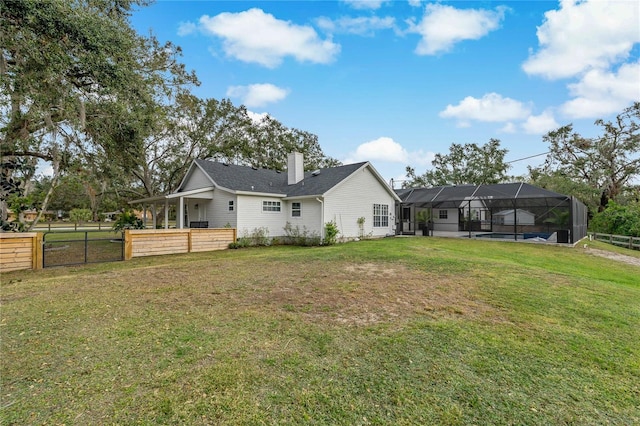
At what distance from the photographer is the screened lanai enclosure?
56.3 ft

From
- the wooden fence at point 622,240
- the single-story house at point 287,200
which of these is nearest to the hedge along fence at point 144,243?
the single-story house at point 287,200

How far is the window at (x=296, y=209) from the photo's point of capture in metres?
16.4

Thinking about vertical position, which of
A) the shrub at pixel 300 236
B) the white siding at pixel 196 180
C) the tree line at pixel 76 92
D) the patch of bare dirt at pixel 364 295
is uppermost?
the tree line at pixel 76 92

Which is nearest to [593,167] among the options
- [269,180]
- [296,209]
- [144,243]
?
[296,209]

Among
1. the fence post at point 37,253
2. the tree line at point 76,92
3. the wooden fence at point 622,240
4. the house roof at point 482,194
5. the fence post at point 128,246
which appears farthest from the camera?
the wooden fence at point 622,240

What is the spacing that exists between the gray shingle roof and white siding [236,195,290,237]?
1.85 feet

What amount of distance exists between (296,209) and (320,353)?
528 inches

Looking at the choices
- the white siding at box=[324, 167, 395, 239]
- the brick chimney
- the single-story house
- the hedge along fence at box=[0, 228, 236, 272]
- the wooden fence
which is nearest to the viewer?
the hedge along fence at box=[0, 228, 236, 272]

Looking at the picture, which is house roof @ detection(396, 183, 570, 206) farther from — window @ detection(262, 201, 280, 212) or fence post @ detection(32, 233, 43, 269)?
fence post @ detection(32, 233, 43, 269)

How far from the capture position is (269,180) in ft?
61.9

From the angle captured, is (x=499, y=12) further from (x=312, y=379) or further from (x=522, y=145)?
(x=522, y=145)

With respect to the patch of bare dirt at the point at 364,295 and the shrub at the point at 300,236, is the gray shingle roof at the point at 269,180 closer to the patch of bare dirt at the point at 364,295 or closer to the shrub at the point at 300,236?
the shrub at the point at 300,236

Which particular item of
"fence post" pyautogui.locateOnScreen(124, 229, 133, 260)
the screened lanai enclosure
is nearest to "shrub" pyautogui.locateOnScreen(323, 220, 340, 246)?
the screened lanai enclosure

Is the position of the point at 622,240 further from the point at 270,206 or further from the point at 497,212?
the point at 270,206
